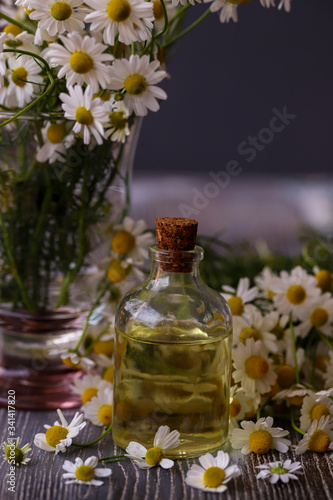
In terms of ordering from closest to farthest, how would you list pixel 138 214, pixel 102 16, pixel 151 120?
pixel 102 16 → pixel 138 214 → pixel 151 120

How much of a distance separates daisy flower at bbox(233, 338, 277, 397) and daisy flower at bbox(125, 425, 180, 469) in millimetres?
99

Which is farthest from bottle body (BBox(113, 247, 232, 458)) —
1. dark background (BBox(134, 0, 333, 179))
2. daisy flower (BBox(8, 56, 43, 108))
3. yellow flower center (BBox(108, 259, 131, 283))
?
dark background (BBox(134, 0, 333, 179))

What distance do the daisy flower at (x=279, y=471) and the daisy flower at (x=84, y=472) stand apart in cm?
13

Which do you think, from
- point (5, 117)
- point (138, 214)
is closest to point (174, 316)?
point (5, 117)

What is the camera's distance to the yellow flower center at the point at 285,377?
2.14 feet

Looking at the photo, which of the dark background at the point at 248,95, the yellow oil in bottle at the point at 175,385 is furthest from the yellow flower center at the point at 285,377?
the dark background at the point at 248,95

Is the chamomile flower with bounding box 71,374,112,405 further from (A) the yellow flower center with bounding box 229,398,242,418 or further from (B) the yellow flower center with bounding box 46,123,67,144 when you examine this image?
(B) the yellow flower center with bounding box 46,123,67,144

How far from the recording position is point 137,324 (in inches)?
22.2

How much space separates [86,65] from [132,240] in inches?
9.2

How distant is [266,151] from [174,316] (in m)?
2.04

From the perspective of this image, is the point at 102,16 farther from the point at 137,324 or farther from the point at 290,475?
the point at 290,475

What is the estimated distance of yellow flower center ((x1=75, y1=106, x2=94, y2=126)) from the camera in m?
0.53

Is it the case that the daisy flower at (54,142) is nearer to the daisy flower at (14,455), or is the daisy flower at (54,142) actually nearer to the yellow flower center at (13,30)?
the yellow flower center at (13,30)

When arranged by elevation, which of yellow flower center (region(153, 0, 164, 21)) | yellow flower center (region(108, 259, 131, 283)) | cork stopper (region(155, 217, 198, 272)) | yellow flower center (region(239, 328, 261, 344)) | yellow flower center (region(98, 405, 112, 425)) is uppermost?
yellow flower center (region(153, 0, 164, 21))
